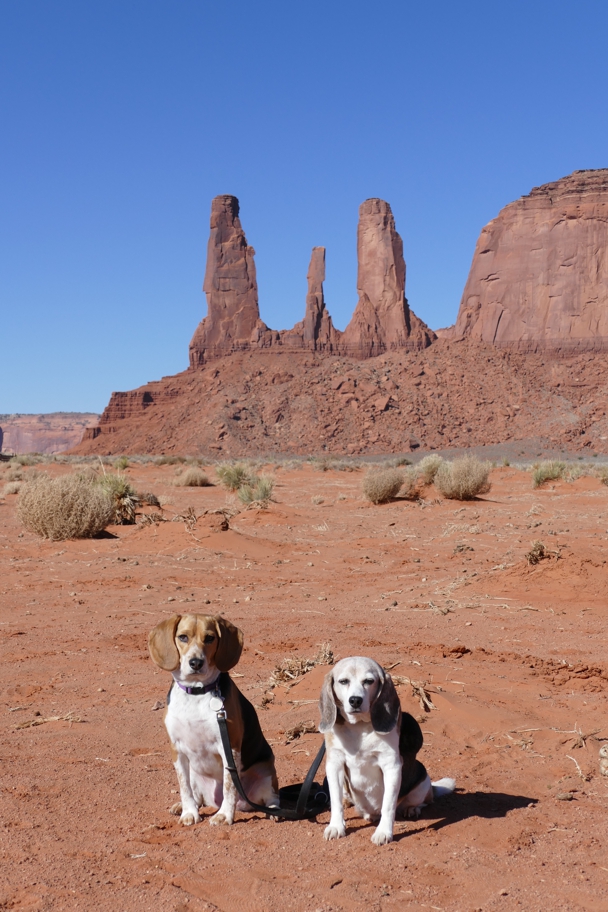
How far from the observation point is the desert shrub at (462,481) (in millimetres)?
24250

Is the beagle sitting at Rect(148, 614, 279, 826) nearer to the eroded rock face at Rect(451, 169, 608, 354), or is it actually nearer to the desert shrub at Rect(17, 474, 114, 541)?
the desert shrub at Rect(17, 474, 114, 541)

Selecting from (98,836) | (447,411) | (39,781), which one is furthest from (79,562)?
(447,411)

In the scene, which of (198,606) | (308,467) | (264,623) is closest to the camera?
(264,623)

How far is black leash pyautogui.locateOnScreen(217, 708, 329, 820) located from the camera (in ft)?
13.3

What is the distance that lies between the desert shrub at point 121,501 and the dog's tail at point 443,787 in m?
15.0

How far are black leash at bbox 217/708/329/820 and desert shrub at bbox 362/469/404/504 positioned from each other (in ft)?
64.2

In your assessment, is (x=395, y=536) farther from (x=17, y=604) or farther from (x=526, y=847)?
(x=526, y=847)

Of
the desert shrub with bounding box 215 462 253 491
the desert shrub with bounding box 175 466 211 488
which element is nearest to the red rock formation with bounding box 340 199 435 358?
the desert shrub with bounding box 175 466 211 488

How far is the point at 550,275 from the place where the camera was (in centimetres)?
9556

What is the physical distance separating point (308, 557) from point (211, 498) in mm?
12597

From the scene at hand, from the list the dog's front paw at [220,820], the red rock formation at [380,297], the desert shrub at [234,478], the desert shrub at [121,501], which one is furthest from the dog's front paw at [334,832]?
the red rock formation at [380,297]

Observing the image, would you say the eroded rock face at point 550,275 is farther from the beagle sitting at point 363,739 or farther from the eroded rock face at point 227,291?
the beagle sitting at point 363,739

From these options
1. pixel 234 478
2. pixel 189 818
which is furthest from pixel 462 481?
pixel 189 818

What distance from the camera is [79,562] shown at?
15.2m
